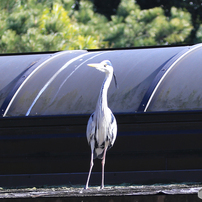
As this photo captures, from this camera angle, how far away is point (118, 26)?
62.3 feet

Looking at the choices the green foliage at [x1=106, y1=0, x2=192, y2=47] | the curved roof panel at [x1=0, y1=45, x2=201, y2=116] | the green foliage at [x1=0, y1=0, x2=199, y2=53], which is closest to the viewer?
the curved roof panel at [x1=0, y1=45, x2=201, y2=116]

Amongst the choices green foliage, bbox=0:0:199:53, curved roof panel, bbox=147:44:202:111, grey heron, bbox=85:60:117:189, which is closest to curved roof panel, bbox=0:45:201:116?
curved roof panel, bbox=147:44:202:111

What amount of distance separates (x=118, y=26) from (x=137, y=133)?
14.0 m

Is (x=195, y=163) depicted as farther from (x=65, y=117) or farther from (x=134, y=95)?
(x=65, y=117)

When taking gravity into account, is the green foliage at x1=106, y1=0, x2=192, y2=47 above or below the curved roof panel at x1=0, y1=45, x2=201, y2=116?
below

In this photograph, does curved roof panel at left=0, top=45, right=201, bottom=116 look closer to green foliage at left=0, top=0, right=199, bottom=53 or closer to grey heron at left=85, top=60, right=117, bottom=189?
grey heron at left=85, top=60, right=117, bottom=189

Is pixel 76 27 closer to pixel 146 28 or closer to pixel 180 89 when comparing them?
pixel 146 28

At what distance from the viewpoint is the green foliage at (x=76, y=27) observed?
14.8 metres

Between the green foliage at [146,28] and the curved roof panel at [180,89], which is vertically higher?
the curved roof panel at [180,89]

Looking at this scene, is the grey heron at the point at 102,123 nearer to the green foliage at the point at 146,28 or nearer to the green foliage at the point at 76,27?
the green foliage at the point at 76,27

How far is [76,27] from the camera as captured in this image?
56.0 feet

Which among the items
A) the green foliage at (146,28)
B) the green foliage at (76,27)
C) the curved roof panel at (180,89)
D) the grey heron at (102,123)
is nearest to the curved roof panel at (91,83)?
the curved roof panel at (180,89)

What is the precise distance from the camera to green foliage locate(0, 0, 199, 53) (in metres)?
14.8

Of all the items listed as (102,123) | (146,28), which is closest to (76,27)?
(146,28)
